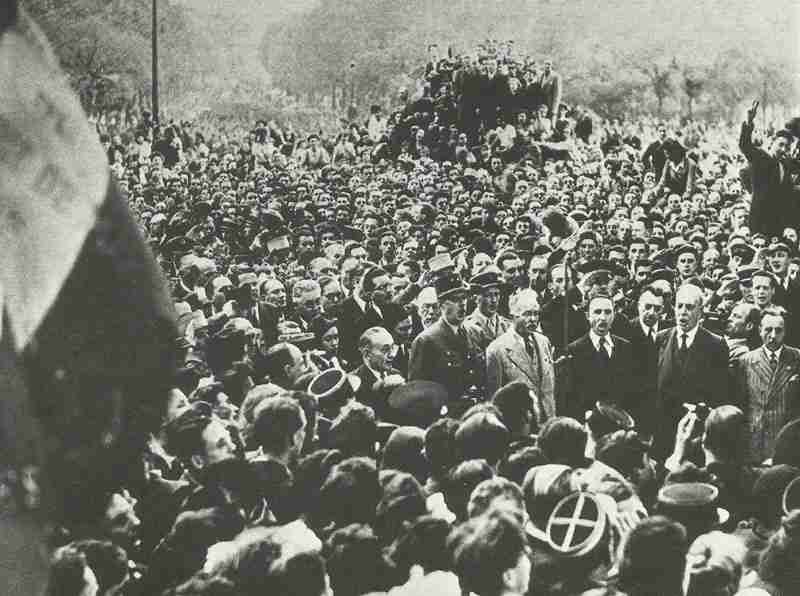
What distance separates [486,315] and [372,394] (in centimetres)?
58

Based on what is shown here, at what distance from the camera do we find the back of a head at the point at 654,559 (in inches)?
165

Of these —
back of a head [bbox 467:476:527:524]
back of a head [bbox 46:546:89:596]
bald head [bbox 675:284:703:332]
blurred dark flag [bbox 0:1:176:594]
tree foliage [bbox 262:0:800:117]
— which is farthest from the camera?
bald head [bbox 675:284:703:332]

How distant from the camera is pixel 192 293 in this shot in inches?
168

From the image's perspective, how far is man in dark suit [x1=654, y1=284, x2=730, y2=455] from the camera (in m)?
4.46

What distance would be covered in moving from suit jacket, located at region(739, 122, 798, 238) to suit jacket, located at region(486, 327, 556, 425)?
3.79 feet

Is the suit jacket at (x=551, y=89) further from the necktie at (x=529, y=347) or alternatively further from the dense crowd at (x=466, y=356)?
the necktie at (x=529, y=347)

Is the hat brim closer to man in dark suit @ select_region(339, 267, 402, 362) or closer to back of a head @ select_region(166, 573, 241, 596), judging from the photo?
man in dark suit @ select_region(339, 267, 402, 362)

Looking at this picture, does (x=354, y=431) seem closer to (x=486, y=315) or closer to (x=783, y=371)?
(x=486, y=315)

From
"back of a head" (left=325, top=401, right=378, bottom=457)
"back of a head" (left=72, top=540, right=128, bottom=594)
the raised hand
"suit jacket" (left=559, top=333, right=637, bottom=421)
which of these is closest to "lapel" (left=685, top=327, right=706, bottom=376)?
"suit jacket" (left=559, top=333, right=637, bottom=421)

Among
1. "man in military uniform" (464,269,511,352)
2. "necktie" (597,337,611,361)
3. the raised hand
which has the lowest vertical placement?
"necktie" (597,337,611,361)

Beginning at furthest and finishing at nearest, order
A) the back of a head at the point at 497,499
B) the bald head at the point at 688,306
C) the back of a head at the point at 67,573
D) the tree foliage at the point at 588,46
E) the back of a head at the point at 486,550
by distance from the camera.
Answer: the bald head at the point at 688,306 < the tree foliage at the point at 588,46 < the back of a head at the point at 497,499 < the back of a head at the point at 486,550 < the back of a head at the point at 67,573

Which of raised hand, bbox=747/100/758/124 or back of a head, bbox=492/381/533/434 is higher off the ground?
raised hand, bbox=747/100/758/124

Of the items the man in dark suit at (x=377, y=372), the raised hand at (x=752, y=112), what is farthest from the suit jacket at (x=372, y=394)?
the raised hand at (x=752, y=112)

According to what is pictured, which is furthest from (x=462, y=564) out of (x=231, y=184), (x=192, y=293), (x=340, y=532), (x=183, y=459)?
(x=231, y=184)
